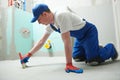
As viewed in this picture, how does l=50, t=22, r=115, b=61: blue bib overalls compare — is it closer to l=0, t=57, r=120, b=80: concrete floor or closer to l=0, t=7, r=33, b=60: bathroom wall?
l=0, t=57, r=120, b=80: concrete floor

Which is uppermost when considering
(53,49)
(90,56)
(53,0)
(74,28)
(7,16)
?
(53,0)

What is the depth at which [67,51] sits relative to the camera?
943mm

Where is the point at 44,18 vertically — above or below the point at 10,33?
above

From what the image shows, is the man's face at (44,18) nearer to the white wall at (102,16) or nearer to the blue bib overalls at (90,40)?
the blue bib overalls at (90,40)

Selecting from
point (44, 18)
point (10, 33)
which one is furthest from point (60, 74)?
point (10, 33)

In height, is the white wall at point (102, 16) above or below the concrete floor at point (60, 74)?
above


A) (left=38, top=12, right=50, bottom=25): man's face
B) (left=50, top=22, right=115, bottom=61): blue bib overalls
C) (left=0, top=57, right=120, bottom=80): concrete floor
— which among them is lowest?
(left=0, top=57, right=120, bottom=80): concrete floor

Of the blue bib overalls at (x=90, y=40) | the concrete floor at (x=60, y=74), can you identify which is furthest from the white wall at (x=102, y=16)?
the concrete floor at (x=60, y=74)

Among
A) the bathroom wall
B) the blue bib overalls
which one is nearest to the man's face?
the blue bib overalls

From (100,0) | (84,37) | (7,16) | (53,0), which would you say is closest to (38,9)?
(84,37)

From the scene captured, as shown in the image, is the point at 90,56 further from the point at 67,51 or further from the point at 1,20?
the point at 1,20

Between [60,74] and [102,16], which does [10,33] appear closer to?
[102,16]

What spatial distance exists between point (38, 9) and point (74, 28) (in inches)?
11.7

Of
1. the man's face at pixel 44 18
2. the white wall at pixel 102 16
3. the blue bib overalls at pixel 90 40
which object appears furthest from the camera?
the white wall at pixel 102 16
